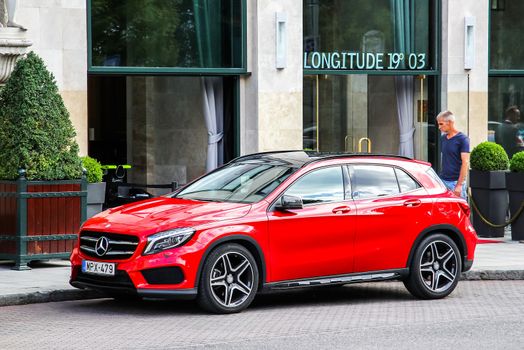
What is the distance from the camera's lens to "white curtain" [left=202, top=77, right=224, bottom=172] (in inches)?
729

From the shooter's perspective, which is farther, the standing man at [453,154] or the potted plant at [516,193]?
the potted plant at [516,193]

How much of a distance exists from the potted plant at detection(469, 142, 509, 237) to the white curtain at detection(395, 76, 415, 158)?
1.88m

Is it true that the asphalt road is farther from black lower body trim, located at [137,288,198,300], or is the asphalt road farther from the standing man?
the standing man

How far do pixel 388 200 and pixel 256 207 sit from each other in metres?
1.63

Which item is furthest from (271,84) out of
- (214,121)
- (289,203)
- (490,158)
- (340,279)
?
(289,203)

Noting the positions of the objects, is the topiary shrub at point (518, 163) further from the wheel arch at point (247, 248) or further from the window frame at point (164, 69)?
the wheel arch at point (247, 248)

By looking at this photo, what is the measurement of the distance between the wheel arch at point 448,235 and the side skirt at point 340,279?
0.21 metres

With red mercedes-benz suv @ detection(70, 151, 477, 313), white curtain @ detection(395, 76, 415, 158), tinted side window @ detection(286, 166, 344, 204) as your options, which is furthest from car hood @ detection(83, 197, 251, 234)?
white curtain @ detection(395, 76, 415, 158)

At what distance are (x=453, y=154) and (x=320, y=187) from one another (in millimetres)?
4113

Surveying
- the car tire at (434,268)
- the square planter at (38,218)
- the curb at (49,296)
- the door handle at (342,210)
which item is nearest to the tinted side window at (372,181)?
the door handle at (342,210)

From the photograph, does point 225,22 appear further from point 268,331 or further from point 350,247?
point 268,331

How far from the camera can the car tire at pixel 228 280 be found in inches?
423

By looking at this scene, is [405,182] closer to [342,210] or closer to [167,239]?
[342,210]

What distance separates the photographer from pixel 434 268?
12.3 m
